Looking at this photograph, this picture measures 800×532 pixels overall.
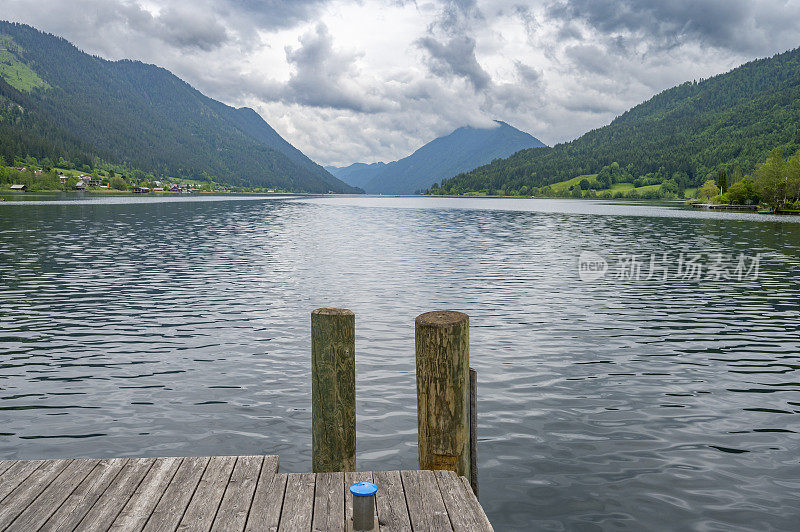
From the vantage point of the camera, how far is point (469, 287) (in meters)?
27.9

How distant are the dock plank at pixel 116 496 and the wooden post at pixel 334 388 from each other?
2.34m

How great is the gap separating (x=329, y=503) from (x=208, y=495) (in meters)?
1.49

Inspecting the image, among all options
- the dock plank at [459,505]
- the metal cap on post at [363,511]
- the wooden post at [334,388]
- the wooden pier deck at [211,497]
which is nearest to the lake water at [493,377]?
the dock plank at [459,505]

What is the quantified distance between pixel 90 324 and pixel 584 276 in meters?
25.2

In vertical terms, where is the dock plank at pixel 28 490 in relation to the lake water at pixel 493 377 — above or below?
above

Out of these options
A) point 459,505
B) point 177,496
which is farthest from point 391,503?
point 177,496

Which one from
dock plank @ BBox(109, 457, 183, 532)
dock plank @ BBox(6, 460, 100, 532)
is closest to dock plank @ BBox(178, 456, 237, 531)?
dock plank @ BBox(109, 457, 183, 532)

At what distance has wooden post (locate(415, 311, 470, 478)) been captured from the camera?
719 cm

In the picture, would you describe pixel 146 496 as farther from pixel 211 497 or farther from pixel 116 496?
pixel 211 497

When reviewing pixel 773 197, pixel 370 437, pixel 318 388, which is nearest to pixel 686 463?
pixel 370 437

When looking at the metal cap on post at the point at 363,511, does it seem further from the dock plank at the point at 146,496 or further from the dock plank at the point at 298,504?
the dock plank at the point at 146,496

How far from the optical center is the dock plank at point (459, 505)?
6.08m

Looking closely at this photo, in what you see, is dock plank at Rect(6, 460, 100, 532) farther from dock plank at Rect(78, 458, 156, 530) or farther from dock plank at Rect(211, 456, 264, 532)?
dock plank at Rect(211, 456, 264, 532)

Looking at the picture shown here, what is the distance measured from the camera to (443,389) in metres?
7.25
